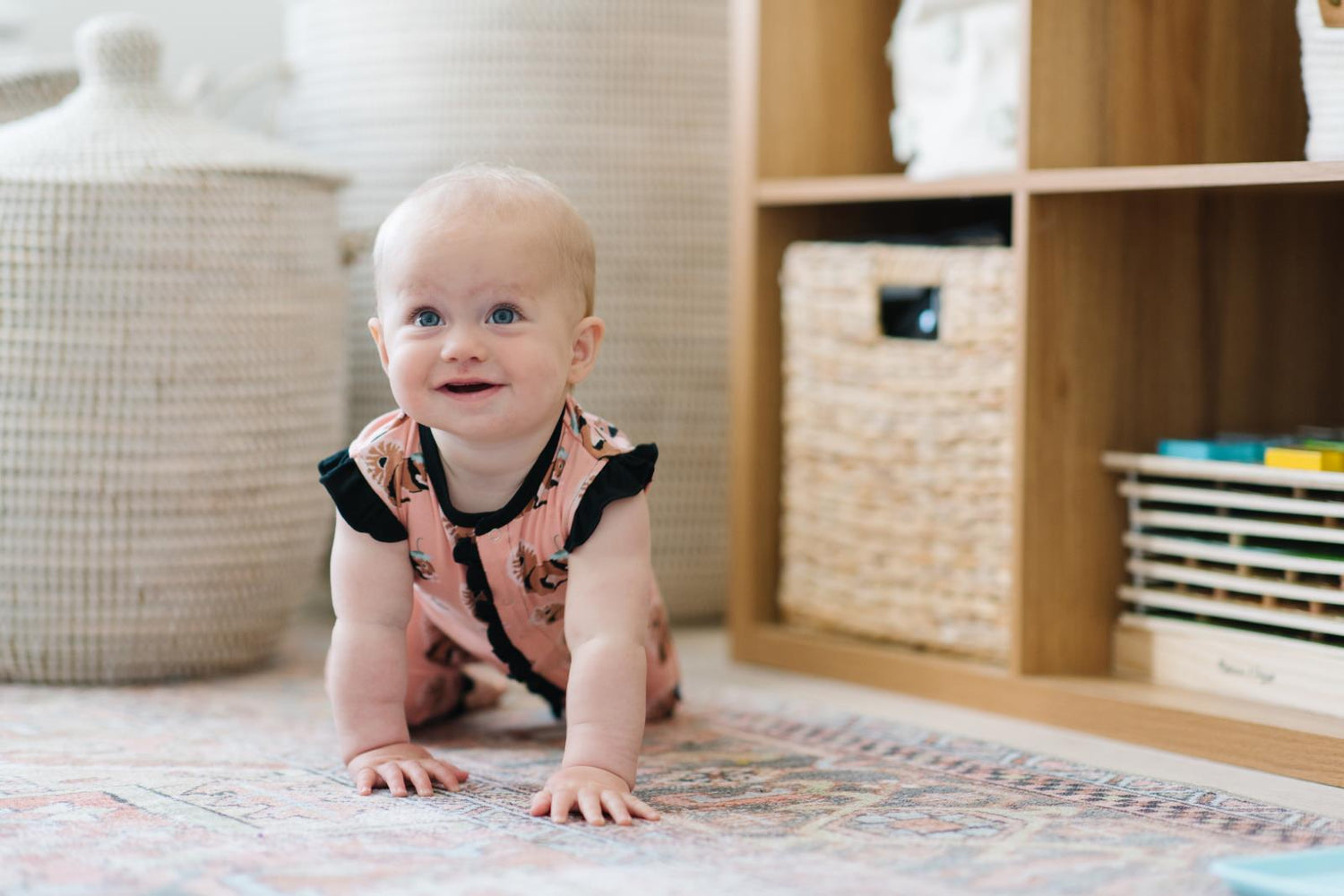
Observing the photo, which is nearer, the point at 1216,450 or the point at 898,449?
the point at 1216,450

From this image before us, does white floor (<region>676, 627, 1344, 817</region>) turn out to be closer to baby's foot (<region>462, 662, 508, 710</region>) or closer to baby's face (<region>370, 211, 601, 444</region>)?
baby's foot (<region>462, 662, 508, 710</region>)

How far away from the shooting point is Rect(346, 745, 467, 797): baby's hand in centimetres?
105

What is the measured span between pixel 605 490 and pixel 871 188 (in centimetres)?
47

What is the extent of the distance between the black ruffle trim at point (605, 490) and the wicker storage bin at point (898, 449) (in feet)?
1.26

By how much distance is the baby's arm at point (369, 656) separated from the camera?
1.08 meters

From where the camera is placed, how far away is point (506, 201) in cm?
102

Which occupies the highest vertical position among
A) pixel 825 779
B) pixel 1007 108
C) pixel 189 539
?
pixel 1007 108

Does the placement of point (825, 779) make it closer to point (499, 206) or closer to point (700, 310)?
point (499, 206)

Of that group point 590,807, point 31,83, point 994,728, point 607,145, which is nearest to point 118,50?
point 31,83

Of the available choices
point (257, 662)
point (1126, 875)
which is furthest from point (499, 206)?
point (257, 662)

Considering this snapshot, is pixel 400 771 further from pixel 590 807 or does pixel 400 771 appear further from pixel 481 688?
pixel 481 688

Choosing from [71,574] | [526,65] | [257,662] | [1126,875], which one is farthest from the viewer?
[526,65]

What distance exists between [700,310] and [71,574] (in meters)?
0.68

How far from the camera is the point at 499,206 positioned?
39.9 inches
